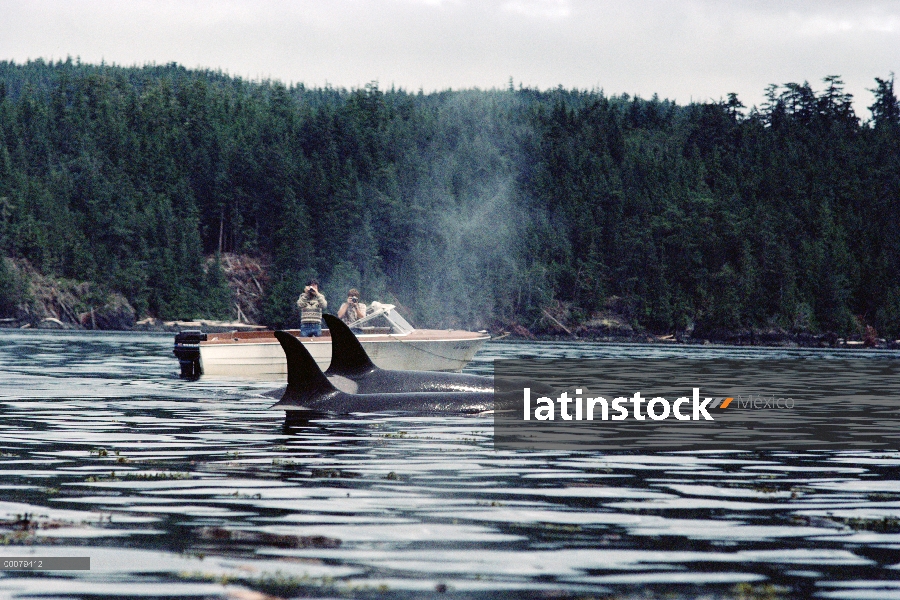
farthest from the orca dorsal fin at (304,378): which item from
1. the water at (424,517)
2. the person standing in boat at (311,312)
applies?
the person standing in boat at (311,312)

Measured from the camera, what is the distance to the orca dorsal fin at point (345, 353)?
2598 centimetres

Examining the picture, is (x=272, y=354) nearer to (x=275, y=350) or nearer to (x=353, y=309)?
(x=275, y=350)

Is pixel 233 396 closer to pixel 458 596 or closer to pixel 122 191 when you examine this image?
pixel 458 596

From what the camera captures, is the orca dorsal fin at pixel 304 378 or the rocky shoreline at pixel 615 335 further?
the rocky shoreline at pixel 615 335

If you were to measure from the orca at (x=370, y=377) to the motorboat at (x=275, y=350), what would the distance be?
10.5 m

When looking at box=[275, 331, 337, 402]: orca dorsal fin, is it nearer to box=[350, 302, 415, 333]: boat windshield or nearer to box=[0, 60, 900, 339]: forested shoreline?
box=[350, 302, 415, 333]: boat windshield

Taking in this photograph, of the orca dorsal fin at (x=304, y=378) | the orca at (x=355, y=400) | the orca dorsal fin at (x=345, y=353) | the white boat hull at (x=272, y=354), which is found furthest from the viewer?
the white boat hull at (x=272, y=354)

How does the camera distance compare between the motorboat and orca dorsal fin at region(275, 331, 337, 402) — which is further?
the motorboat

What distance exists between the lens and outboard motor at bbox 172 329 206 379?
38844 mm

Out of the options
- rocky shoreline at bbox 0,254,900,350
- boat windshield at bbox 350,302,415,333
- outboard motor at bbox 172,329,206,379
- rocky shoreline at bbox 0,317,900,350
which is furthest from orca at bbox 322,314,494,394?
rocky shoreline at bbox 0,254,900,350

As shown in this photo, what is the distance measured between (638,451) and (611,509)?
6227mm

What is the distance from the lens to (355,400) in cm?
2531

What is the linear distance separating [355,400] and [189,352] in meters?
14.7

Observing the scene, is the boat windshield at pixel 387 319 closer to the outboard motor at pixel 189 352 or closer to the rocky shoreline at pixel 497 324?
the outboard motor at pixel 189 352
